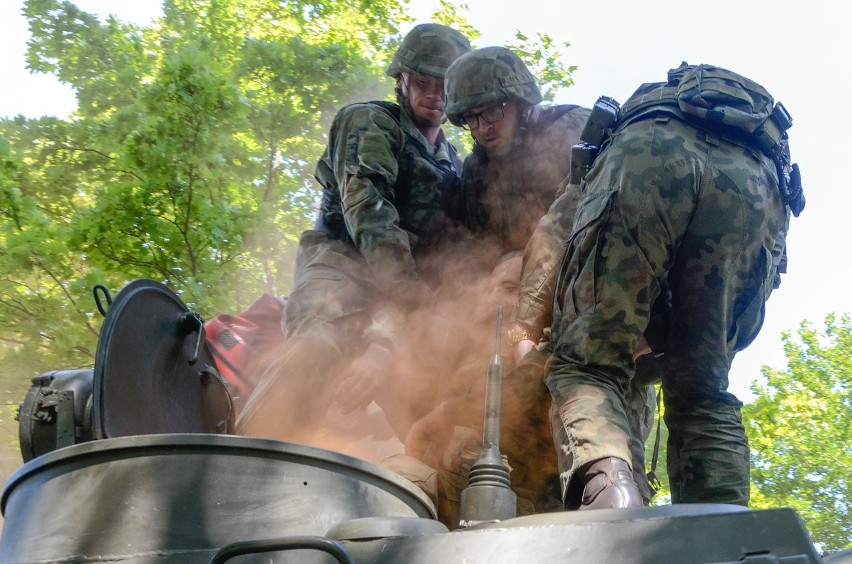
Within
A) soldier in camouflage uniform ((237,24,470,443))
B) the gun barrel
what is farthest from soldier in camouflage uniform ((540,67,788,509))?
soldier in camouflage uniform ((237,24,470,443))

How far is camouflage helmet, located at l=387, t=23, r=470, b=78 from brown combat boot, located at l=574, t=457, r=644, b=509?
105 inches

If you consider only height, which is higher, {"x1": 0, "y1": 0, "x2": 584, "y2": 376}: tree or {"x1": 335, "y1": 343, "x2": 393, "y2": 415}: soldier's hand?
{"x1": 0, "y1": 0, "x2": 584, "y2": 376}: tree

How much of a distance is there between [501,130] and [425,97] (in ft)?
2.60

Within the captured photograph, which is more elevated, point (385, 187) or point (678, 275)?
point (385, 187)

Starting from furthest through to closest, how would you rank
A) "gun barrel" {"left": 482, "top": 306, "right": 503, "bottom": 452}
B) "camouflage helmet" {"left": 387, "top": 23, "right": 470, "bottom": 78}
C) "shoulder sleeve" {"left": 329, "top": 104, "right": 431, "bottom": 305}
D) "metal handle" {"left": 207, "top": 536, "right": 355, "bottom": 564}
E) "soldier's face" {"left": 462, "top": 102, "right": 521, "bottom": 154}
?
"camouflage helmet" {"left": 387, "top": 23, "right": 470, "bottom": 78}, "shoulder sleeve" {"left": 329, "top": 104, "right": 431, "bottom": 305}, "soldier's face" {"left": 462, "top": 102, "right": 521, "bottom": 154}, "gun barrel" {"left": 482, "top": 306, "right": 503, "bottom": 452}, "metal handle" {"left": 207, "top": 536, "right": 355, "bottom": 564}

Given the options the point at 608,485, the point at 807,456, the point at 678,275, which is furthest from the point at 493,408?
the point at 807,456

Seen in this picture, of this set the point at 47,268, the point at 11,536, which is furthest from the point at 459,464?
the point at 47,268

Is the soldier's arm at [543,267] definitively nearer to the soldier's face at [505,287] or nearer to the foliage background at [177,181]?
the soldier's face at [505,287]

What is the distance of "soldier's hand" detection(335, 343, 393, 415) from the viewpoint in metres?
4.65

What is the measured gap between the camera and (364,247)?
4707 mm

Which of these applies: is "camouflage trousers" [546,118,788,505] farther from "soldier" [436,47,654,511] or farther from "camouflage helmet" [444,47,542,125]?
"camouflage helmet" [444,47,542,125]

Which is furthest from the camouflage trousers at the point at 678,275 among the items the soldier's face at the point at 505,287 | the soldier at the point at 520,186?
the soldier's face at the point at 505,287

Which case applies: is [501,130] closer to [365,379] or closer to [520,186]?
[520,186]

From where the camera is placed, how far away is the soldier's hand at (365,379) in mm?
4648
